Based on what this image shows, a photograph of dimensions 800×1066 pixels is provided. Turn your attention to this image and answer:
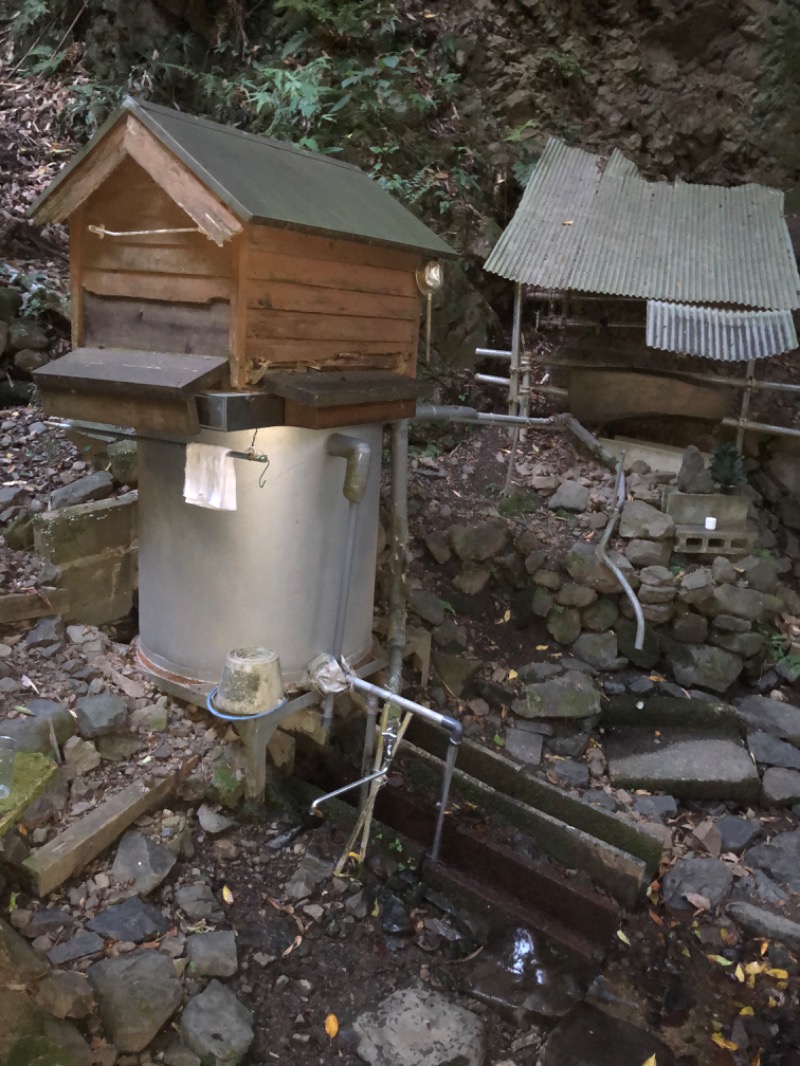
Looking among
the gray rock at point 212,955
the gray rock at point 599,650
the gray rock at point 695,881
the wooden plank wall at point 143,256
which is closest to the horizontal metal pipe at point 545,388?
the gray rock at point 599,650

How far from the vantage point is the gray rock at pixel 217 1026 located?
3.56 metres

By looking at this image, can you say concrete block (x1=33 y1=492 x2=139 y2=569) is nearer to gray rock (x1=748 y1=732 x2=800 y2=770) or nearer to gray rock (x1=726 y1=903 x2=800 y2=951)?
gray rock (x1=726 y1=903 x2=800 y2=951)

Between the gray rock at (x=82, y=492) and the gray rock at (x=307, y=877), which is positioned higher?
the gray rock at (x=82, y=492)

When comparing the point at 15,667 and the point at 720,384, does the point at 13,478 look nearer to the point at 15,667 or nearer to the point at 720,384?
the point at 15,667

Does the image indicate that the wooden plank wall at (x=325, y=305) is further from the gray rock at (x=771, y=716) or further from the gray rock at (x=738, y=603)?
the gray rock at (x=771, y=716)

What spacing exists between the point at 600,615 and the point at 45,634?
5.14m

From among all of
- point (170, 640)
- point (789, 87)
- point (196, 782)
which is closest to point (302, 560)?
point (170, 640)

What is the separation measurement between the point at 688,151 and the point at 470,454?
6.97 metres

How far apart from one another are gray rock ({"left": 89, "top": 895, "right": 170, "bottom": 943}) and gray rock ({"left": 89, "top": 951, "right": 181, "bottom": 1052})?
16 cm

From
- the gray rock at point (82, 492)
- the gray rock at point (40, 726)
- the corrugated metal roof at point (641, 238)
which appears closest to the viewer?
the gray rock at point (40, 726)

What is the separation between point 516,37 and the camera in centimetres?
1156

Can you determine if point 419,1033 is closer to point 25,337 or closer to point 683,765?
point 683,765

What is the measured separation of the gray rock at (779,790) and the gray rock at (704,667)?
3.78 feet

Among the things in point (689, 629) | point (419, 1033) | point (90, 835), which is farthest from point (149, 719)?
point (689, 629)
